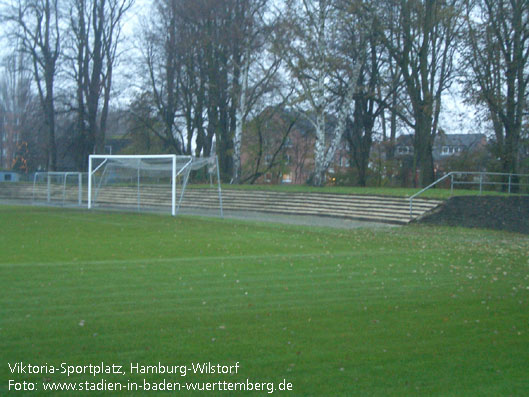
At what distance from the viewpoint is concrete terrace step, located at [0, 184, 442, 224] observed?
80.3 ft

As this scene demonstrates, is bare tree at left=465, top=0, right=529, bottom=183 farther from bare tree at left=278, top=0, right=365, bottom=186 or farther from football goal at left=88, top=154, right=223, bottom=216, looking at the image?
football goal at left=88, top=154, right=223, bottom=216

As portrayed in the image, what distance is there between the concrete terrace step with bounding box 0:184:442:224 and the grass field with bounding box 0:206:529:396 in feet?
30.8

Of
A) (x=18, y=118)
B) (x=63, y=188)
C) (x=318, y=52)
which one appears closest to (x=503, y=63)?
(x=318, y=52)

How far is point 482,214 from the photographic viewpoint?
2288 centimetres

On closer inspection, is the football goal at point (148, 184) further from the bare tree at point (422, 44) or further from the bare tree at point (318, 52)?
the bare tree at point (422, 44)

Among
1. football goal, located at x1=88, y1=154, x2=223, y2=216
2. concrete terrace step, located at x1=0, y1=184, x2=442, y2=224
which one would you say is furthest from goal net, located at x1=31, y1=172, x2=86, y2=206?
football goal, located at x1=88, y1=154, x2=223, y2=216

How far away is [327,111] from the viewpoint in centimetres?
3891

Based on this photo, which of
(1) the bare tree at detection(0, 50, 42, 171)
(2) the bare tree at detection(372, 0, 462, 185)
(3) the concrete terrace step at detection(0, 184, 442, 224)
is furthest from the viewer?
(1) the bare tree at detection(0, 50, 42, 171)

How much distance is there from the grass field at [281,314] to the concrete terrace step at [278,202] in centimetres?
938

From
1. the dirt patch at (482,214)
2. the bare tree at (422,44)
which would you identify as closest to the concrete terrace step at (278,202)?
the dirt patch at (482,214)

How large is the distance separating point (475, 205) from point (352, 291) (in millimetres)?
15650

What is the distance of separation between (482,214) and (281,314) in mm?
17434

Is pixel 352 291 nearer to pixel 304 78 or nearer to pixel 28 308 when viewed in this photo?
pixel 28 308

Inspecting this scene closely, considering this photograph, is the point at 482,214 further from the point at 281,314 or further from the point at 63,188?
the point at 63,188
